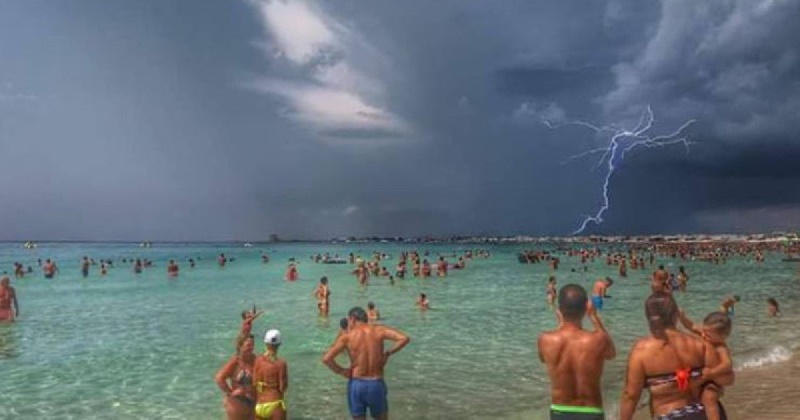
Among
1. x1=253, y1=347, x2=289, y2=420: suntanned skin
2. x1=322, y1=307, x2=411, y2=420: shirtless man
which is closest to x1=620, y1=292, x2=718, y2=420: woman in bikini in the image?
x1=322, y1=307, x2=411, y2=420: shirtless man

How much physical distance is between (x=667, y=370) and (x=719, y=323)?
951 mm

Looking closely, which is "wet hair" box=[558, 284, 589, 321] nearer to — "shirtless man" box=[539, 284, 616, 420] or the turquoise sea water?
"shirtless man" box=[539, 284, 616, 420]

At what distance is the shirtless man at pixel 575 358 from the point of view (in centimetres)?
504

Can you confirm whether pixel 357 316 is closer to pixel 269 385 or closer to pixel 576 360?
pixel 269 385

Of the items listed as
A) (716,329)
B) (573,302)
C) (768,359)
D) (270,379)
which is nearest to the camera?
(573,302)

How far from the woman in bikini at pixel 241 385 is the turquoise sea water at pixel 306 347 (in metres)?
2.72

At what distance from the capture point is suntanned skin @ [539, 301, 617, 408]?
5039 mm

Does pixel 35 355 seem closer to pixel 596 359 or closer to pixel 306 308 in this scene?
pixel 306 308

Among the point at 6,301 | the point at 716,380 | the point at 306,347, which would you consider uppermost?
the point at 716,380

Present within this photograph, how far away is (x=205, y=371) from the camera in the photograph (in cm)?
1423

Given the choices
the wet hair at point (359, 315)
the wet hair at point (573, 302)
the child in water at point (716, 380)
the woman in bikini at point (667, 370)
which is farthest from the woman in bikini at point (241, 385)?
the child in water at point (716, 380)

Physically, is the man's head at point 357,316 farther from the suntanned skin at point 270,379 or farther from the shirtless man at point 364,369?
the suntanned skin at point 270,379

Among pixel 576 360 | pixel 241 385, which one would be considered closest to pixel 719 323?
pixel 576 360

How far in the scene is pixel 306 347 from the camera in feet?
55.6
